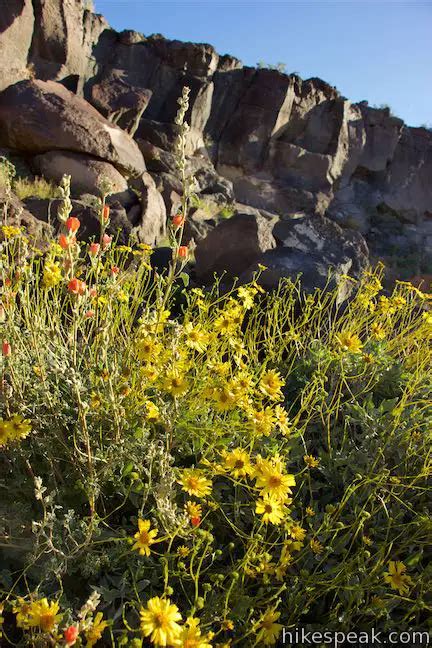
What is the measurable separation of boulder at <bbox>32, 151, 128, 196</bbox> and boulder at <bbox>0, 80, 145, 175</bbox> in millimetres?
170

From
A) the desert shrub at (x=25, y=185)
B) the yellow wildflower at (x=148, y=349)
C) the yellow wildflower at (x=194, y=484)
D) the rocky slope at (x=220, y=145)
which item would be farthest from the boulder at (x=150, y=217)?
the yellow wildflower at (x=194, y=484)

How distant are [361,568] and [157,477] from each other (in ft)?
2.51

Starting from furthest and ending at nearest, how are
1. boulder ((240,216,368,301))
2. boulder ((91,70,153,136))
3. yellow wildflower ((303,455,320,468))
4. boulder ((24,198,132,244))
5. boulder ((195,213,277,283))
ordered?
boulder ((91,70,153,136)) → boulder ((24,198,132,244)) → boulder ((195,213,277,283)) → boulder ((240,216,368,301)) → yellow wildflower ((303,455,320,468))

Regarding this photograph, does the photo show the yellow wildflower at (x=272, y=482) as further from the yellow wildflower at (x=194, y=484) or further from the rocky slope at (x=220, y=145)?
the rocky slope at (x=220, y=145)

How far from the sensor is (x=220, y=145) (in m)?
19.2

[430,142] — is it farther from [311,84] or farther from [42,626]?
[42,626]

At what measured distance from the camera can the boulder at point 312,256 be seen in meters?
4.64

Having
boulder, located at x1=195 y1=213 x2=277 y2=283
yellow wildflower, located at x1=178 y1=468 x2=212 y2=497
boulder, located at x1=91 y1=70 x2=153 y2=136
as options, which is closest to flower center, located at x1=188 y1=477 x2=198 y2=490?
yellow wildflower, located at x1=178 y1=468 x2=212 y2=497

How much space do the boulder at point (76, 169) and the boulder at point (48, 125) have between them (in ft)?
0.56

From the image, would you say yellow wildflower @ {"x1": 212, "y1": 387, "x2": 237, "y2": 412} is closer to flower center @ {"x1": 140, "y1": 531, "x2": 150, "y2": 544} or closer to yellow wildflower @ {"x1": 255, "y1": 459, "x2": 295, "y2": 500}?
yellow wildflower @ {"x1": 255, "y1": 459, "x2": 295, "y2": 500}

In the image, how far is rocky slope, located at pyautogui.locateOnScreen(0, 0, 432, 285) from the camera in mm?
6074

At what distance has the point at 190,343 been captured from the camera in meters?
1.75

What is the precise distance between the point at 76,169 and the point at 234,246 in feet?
18.1

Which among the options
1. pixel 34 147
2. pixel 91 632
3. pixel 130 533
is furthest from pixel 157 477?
pixel 34 147
